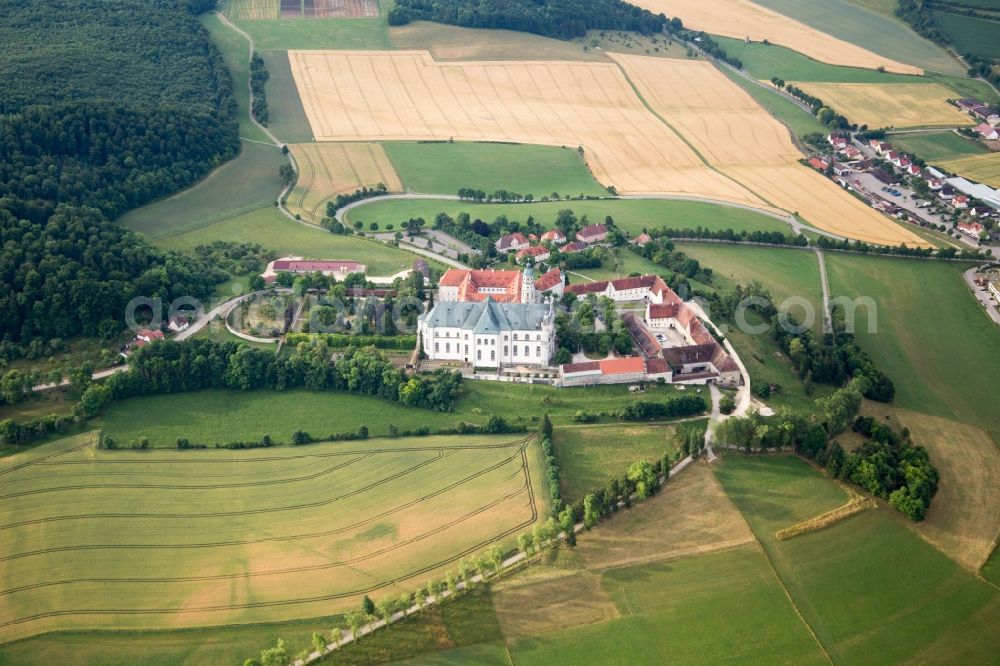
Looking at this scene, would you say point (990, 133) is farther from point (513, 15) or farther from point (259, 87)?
point (259, 87)

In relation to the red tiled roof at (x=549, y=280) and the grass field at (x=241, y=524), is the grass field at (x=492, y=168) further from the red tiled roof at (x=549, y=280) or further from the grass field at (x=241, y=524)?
the grass field at (x=241, y=524)

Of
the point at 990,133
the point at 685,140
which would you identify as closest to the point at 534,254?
the point at 685,140

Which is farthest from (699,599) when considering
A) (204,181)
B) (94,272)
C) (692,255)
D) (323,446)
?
(204,181)

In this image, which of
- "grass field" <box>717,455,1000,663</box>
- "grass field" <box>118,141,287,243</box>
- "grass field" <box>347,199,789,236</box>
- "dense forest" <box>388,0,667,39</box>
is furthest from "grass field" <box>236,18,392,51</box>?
"grass field" <box>717,455,1000,663</box>

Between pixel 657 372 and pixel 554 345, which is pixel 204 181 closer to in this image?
pixel 554 345

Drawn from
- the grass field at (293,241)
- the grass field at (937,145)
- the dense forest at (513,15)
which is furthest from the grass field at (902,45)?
the grass field at (293,241)

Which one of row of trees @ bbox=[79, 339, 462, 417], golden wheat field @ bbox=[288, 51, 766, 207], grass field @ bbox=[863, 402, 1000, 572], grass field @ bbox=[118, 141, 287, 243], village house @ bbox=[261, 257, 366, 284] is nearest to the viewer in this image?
grass field @ bbox=[863, 402, 1000, 572]

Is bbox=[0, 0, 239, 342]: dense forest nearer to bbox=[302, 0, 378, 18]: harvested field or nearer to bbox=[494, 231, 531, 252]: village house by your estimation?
bbox=[302, 0, 378, 18]: harvested field
